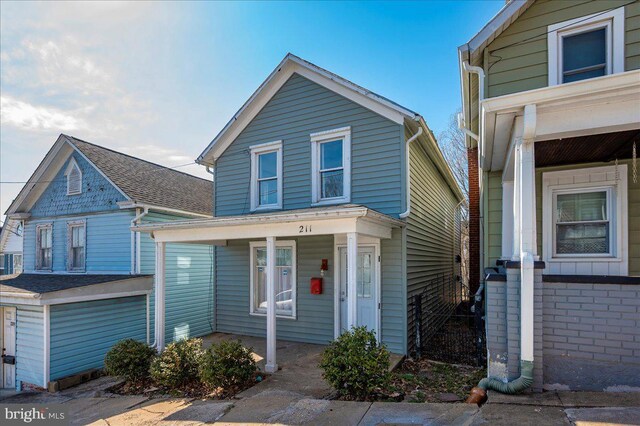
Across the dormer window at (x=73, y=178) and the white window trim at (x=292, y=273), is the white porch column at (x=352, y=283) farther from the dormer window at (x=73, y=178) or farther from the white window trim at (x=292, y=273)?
the dormer window at (x=73, y=178)

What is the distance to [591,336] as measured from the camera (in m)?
4.19

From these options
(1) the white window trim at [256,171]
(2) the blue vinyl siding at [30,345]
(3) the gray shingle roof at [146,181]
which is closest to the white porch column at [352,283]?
(1) the white window trim at [256,171]

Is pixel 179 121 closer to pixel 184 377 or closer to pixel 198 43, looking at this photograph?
pixel 198 43

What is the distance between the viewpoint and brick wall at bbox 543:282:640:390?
407cm

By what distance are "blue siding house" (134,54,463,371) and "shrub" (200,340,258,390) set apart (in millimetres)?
708

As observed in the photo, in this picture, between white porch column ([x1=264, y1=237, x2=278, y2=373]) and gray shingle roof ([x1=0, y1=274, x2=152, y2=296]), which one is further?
gray shingle roof ([x1=0, y1=274, x2=152, y2=296])

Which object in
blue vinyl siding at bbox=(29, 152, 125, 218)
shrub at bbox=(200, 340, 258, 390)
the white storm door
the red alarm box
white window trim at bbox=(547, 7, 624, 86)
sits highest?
white window trim at bbox=(547, 7, 624, 86)

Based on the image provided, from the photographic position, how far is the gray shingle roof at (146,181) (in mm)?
11594

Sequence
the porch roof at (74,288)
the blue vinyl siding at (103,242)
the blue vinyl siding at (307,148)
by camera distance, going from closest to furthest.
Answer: the blue vinyl siding at (307,148) → the porch roof at (74,288) → the blue vinyl siding at (103,242)

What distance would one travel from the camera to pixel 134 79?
1049cm

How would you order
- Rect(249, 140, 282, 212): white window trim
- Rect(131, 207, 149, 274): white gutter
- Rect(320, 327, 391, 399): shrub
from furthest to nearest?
Rect(131, 207, 149, 274): white gutter, Rect(249, 140, 282, 212): white window trim, Rect(320, 327, 391, 399): shrub

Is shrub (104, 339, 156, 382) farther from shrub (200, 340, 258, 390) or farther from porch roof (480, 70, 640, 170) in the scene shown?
porch roof (480, 70, 640, 170)

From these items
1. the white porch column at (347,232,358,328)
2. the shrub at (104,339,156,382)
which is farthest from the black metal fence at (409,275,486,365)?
the shrub at (104,339,156,382)

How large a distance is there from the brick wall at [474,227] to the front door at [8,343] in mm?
13493
